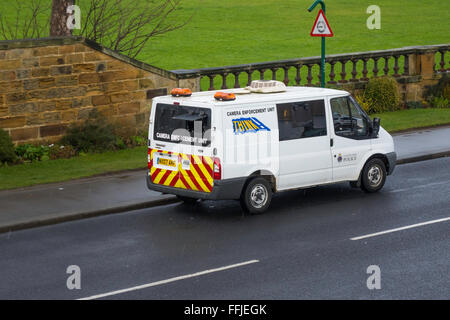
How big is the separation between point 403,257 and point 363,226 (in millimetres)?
1879

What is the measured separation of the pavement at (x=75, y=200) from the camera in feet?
49.1

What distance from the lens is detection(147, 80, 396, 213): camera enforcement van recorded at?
14789 millimetres

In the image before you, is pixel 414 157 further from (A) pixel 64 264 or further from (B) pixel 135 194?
(A) pixel 64 264

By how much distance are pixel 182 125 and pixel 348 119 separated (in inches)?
127

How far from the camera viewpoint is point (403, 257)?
12.6 m

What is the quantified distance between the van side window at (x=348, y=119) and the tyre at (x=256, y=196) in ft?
5.91

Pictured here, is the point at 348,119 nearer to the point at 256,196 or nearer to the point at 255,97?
the point at 255,97

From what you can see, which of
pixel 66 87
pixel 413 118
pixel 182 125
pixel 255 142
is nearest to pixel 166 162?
pixel 182 125

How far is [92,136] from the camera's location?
20.4m

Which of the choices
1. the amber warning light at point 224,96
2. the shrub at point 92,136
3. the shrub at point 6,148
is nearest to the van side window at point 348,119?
the amber warning light at point 224,96

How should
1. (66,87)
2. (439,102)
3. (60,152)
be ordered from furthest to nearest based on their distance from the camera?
1. (439,102)
2. (66,87)
3. (60,152)

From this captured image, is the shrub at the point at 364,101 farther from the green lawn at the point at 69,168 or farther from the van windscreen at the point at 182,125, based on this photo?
the van windscreen at the point at 182,125

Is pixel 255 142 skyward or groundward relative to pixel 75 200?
skyward
